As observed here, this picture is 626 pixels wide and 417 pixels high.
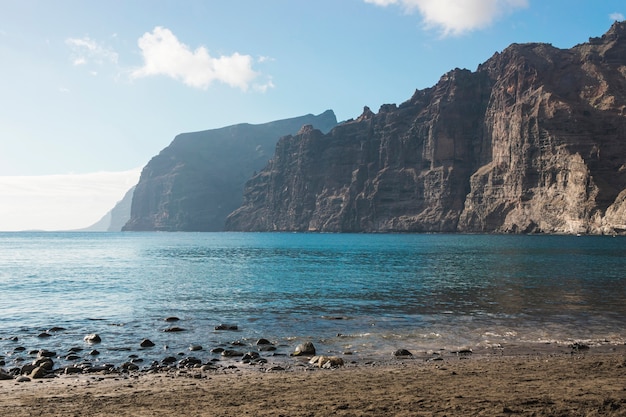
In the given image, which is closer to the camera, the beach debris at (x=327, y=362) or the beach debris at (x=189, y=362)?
the beach debris at (x=327, y=362)

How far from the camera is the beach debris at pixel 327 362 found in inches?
692

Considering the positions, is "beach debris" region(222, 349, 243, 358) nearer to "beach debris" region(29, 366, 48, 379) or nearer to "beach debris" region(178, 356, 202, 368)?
"beach debris" region(178, 356, 202, 368)

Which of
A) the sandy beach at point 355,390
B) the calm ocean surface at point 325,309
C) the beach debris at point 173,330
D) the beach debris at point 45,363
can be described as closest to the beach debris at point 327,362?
the sandy beach at point 355,390

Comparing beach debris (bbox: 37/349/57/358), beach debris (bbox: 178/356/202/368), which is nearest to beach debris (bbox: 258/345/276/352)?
beach debris (bbox: 178/356/202/368)

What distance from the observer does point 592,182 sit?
19300 centimetres

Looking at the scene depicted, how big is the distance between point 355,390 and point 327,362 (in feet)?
13.7

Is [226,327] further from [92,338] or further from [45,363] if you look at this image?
[45,363]

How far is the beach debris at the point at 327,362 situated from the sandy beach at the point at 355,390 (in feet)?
1.02

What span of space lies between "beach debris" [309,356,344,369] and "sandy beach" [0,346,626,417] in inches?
12.2

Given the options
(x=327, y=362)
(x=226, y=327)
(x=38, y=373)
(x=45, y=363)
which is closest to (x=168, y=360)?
(x=45, y=363)

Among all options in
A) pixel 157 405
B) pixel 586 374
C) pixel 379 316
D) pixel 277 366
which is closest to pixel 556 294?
pixel 379 316

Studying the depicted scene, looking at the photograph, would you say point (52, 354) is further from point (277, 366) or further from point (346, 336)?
point (346, 336)

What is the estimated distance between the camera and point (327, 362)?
17719mm

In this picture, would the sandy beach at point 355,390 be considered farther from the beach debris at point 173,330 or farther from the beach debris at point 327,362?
the beach debris at point 173,330
